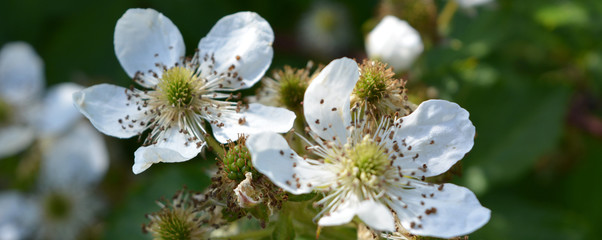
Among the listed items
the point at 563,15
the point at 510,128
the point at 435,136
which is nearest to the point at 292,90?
the point at 435,136

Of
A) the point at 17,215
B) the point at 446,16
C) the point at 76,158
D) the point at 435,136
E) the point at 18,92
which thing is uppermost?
the point at 446,16

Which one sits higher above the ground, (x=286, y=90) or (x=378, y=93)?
(x=378, y=93)

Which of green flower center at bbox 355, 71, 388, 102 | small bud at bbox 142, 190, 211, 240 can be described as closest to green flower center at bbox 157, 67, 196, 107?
small bud at bbox 142, 190, 211, 240

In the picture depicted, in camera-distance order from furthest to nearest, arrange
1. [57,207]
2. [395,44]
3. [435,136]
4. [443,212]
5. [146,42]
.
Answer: [57,207], [395,44], [146,42], [435,136], [443,212]

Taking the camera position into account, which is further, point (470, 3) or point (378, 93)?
point (470, 3)

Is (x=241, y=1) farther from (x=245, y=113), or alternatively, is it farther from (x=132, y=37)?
(x=245, y=113)

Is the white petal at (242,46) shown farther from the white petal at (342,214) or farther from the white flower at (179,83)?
the white petal at (342,214)

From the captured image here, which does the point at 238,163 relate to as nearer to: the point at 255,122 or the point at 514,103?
the point at 255,122

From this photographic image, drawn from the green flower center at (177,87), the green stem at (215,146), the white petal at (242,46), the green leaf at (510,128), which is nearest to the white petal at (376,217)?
the green stem at (215,146)
